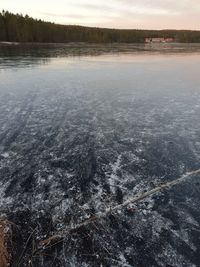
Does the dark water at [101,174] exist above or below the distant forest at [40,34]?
above

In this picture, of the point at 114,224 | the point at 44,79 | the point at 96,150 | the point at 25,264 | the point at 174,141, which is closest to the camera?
the point at 25,264

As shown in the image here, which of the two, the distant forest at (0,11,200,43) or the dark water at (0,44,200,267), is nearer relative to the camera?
the dark water at (0,44,200,267)

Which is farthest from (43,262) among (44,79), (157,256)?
(44,79)

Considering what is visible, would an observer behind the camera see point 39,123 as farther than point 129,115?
No

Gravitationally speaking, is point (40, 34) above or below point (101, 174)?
below

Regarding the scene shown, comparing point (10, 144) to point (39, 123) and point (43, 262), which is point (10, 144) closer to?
point (39, 123)

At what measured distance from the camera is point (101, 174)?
596 cm

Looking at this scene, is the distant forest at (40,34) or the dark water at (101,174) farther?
the distant forest at (40,34)

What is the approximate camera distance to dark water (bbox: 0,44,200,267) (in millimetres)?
3977

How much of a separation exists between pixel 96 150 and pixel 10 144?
2.47m

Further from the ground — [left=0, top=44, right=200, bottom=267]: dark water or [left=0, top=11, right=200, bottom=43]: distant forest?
[left=0, top=44, right=200, bottom=267]: dark water

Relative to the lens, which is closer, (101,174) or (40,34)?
(101,174)

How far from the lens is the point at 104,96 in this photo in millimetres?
12805

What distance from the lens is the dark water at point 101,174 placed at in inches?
157
